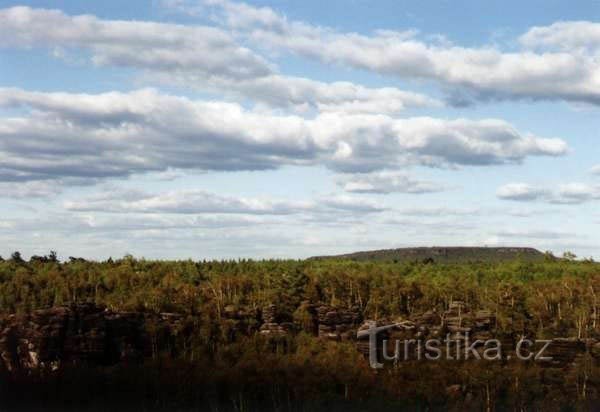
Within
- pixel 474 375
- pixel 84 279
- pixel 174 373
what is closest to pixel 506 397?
pixel 474 375

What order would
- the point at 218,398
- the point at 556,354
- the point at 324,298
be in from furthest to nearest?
the point at 324,298 → the point at 556,354 → the point at 218,398

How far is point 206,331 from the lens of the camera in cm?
2345

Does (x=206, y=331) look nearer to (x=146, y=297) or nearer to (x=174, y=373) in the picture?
(x=146, y=297)

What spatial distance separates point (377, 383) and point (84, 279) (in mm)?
14008

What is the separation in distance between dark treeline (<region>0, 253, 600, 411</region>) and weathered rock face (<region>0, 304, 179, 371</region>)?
4.18 feet

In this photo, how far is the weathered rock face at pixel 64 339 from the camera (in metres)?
21.5

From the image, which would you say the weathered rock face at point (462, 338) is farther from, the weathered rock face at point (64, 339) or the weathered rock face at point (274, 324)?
the weathered rock face at point (64, 339)

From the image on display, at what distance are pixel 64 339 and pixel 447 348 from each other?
36.1 ft

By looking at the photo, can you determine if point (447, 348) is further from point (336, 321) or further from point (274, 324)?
point (274, 324)

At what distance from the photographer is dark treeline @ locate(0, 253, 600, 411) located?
17.6 meters

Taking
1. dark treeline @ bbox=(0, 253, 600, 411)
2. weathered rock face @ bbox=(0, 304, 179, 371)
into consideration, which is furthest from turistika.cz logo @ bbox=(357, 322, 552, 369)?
weathered rock face @ bbox=(0, 304, 179, 371)

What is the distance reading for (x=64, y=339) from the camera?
21.9 meters

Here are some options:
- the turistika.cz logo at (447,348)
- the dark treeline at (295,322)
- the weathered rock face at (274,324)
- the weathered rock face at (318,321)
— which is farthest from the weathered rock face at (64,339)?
the turistika.cz logo at (447,348)

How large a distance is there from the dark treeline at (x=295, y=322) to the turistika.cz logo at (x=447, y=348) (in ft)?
2.46
